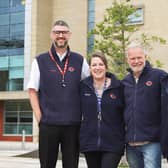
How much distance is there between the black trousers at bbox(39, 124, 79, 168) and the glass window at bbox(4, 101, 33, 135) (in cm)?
2995

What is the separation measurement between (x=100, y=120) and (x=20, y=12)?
31120mm

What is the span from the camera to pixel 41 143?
17.0 feet

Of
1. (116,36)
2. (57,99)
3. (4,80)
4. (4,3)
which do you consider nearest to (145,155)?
(57,99)

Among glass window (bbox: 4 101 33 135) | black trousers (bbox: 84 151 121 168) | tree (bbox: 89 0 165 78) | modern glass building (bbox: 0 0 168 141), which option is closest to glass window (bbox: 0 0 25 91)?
modern glass building (bbox: 0 0 168 141)

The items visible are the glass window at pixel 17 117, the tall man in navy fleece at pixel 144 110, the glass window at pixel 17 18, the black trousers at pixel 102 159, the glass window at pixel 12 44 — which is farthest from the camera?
the glass window at pixel 17 117

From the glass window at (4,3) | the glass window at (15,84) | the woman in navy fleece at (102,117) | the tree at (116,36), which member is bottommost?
the glass window at (15,84)

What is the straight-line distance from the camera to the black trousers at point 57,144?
508 cm

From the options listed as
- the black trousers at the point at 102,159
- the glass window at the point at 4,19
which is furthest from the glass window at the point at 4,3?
the black trousers at the point at 102,159

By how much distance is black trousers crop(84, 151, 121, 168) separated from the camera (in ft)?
16.2

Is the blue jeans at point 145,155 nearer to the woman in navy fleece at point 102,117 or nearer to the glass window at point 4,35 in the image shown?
the woman in navy fleece at point 102,117

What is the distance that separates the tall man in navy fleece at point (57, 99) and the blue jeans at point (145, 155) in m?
0.64

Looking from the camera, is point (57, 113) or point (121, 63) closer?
point (57, 113)

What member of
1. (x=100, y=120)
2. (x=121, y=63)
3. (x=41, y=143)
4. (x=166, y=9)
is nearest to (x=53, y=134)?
(x=41, y=143)

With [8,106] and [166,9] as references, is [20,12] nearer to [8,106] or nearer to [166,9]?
[8,106]
